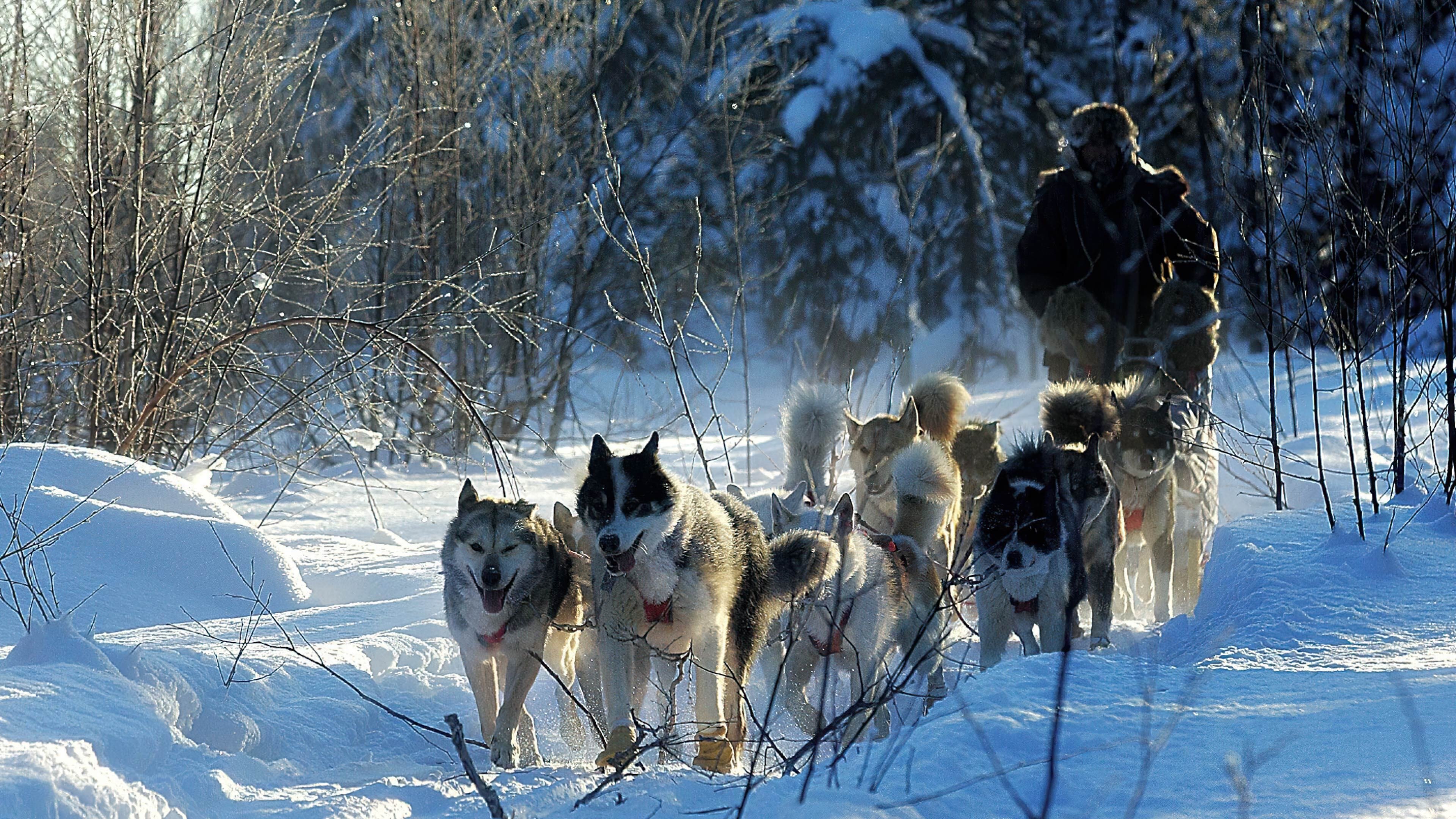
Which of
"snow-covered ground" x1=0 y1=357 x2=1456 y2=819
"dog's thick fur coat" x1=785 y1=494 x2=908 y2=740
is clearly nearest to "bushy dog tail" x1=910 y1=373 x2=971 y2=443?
"snow-covered ground" x1=0 y1=357 x2=1456 y2=819

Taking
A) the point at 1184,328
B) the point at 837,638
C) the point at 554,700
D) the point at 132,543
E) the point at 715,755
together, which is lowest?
the point at 554,700

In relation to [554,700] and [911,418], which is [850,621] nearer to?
[554,700]

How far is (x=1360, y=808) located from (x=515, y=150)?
9755mm

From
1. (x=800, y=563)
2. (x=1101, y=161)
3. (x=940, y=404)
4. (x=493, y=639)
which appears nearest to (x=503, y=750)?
(x=493, y=639)

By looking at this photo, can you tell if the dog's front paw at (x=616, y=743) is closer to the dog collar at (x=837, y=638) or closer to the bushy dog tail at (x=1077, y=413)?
the dog collar at (x=837, y=638)

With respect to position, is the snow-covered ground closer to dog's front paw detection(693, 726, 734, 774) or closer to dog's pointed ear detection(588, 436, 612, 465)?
dog's front paw detection(693, 726, 734, 774)

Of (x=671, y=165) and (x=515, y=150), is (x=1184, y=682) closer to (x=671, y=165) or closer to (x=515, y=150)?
(x=515, y=150)

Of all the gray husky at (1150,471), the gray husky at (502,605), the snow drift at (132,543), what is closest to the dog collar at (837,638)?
the gray husky at (502,605)

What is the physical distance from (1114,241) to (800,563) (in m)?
3.12

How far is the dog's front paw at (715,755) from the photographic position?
12.5 ft

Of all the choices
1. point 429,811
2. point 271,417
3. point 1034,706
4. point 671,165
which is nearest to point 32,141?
point 271,417

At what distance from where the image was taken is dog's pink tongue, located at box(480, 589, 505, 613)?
13.3 ft

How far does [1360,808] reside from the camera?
2375mm

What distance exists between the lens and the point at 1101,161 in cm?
650
